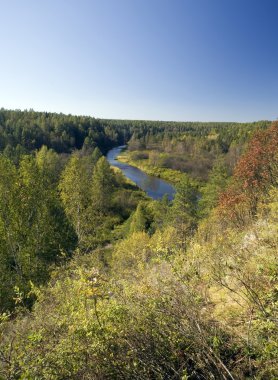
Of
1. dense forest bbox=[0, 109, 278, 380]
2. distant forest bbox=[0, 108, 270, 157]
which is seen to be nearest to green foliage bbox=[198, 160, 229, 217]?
dense forest bbox=[0, 109, 278, 380]

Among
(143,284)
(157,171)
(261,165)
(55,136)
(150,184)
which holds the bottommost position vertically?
(150,184)

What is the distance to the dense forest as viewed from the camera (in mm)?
3865

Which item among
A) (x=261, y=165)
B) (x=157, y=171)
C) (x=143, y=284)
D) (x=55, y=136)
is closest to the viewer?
(x=143, y=284)

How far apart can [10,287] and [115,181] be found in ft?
137

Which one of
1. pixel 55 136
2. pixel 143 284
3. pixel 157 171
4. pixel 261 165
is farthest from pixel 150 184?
pixel 143 284

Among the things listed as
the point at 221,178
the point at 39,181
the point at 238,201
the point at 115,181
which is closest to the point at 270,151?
the point at 238,201

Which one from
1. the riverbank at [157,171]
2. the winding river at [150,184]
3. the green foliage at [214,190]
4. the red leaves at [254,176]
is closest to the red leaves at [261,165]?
the red leaves at [254,176]

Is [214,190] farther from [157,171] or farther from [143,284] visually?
[157,171]

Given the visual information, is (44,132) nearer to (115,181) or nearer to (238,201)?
(115,181)

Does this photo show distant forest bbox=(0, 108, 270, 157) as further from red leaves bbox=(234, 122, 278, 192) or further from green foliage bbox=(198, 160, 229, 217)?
red leaves bbox=(234, 122, 278, 192)

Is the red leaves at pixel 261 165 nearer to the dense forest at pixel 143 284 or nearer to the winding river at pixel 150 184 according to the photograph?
the dense forest at pixel 143 284

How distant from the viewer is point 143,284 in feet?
16.5

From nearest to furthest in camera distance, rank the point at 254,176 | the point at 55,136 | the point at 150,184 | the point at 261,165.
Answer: the point at 261,165
the point at 254,176
the point at 150,184
the point at 55,136

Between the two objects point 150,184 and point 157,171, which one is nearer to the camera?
point 150,184
